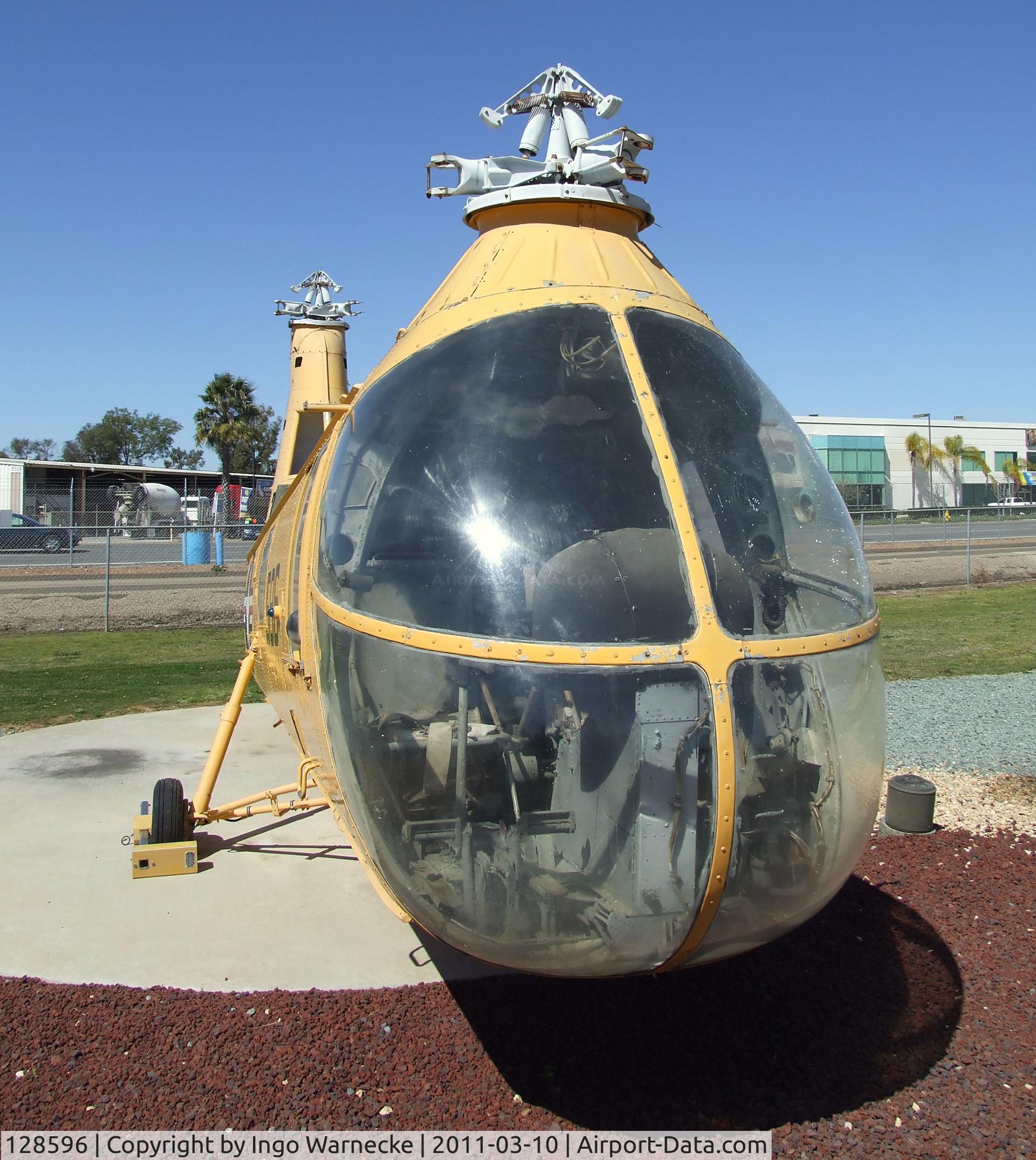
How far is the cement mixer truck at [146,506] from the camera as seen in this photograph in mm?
36500

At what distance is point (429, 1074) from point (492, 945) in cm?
110

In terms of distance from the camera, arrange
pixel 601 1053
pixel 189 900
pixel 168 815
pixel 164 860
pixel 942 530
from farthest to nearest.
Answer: pixel 942 530 < pixel 168 815 < pixel 164 860 < pixel 189 900 < pixel 601 1053

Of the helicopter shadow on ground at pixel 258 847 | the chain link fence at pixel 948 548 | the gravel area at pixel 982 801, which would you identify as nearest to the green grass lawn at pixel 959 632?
the chain link fence at pixel 948 548

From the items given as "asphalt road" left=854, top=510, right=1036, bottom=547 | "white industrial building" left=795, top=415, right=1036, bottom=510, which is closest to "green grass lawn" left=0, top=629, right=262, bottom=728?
"asphalt road" left=854, top=510, right=1036, bottom=547

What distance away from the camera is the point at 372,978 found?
12.9ft

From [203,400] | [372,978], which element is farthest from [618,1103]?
[203,400]

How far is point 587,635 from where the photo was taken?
2332 millimetres

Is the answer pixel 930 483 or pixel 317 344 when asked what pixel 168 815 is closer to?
pixel 317 344

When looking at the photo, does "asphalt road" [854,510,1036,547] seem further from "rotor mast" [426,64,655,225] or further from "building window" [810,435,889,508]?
"rotor mast" [426,64,655,225]

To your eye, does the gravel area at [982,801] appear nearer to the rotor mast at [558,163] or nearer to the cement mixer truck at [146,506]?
the rotor mast at [558,163]

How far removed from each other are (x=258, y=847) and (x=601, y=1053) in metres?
2.95

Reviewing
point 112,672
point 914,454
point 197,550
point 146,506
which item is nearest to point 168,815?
point 112,672

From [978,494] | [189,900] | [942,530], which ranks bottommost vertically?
[189,900]

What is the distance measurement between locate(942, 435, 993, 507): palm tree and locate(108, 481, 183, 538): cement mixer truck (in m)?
44.0
